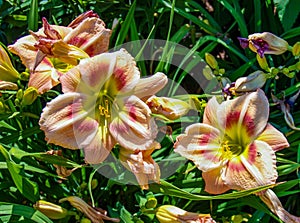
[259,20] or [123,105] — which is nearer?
[123,105]

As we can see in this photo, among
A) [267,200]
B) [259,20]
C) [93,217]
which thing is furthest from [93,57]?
[259,20]

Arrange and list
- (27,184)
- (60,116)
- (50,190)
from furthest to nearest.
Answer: (50,190) < (27,184) < (60,116)

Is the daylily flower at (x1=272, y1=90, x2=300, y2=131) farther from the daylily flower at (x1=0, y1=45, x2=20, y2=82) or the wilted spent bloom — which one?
the daylily flower at (x1=0, y1=45, x2=20, y2=82)

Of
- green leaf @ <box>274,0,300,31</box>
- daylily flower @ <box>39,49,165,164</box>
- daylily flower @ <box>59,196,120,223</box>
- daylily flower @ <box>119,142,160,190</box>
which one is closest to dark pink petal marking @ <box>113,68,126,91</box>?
daylily flower @ <box>39,49,165,164</box>

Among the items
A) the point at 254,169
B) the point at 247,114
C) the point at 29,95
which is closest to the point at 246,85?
the point at 247,114

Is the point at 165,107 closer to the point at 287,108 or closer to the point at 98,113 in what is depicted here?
the point at 98,113

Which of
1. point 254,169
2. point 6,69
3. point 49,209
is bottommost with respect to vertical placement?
point 49,209

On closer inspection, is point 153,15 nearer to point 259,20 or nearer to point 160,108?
point 259,20
